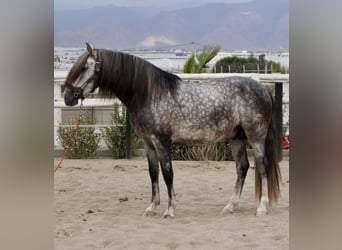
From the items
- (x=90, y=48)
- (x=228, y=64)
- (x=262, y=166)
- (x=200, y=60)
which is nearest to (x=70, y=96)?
(x=90, y=48)

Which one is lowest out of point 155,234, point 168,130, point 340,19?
point 155,234

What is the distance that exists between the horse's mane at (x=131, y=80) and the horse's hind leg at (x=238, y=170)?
760mm

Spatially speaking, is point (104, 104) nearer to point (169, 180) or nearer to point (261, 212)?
point (169, 180)

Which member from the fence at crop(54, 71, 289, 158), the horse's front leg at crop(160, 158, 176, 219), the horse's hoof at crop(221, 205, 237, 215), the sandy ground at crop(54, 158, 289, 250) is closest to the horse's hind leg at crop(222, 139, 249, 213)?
the horse's hoof at crop(221, 205, 237, 215)

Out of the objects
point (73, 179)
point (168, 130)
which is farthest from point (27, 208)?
point (73, 179)

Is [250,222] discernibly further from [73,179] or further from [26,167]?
[26,167]

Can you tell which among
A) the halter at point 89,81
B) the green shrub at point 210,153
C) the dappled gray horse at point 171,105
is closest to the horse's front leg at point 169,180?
the dappled gray horse at point 171,105

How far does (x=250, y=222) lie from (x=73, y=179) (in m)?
2.82

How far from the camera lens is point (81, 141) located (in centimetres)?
814

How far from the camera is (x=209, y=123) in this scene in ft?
15.3

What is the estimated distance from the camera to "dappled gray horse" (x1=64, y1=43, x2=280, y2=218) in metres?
4.60

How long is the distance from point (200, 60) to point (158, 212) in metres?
8.45

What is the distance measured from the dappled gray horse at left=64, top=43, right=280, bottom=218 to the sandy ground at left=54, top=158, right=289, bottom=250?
0.90 ft

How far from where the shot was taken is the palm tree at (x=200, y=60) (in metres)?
11.1
